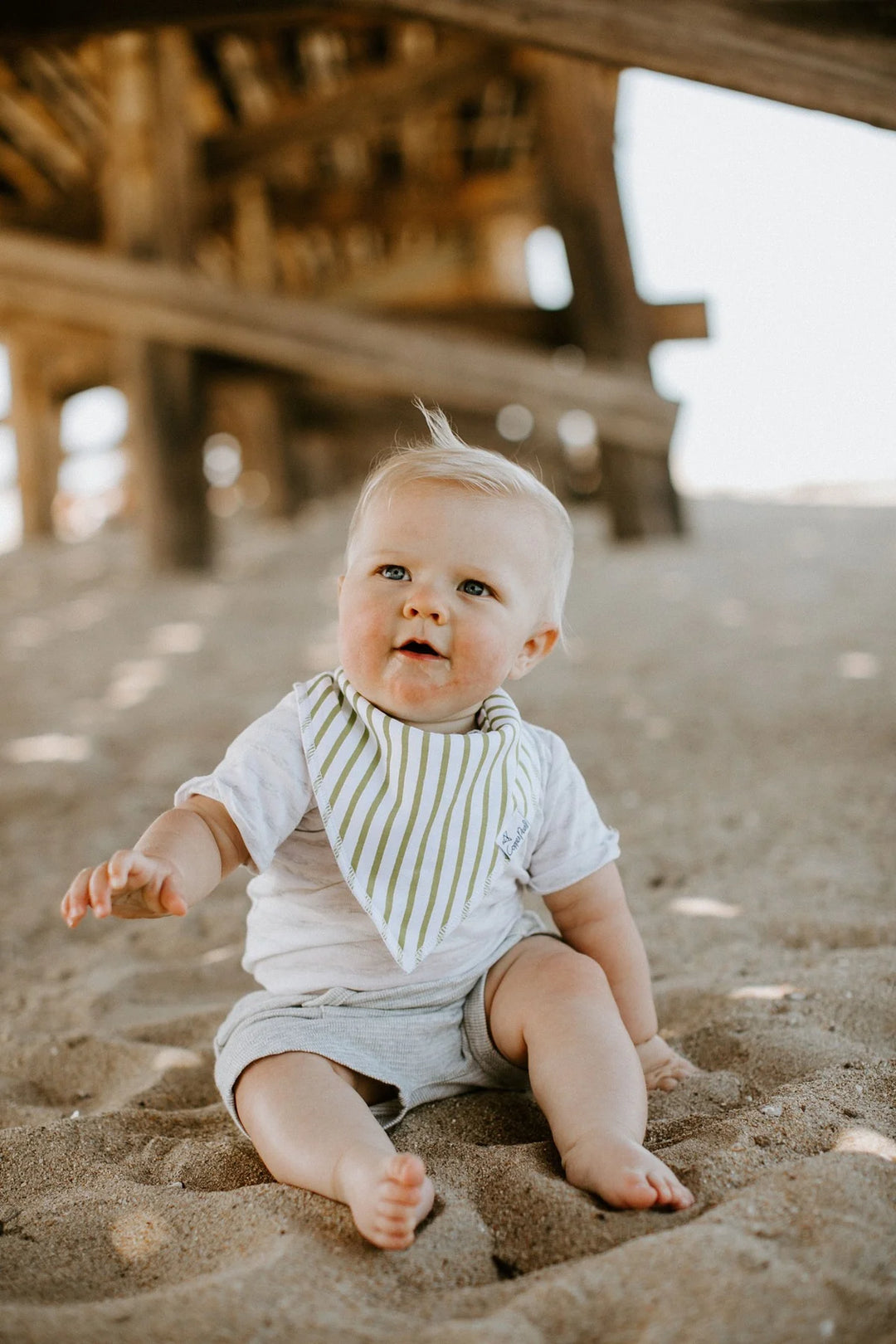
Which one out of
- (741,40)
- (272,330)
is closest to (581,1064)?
(741,40)

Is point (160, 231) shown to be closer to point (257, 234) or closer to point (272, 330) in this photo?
point (272, 330)

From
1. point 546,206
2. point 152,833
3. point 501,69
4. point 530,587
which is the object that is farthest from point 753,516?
point 152,833

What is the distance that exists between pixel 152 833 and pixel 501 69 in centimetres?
567

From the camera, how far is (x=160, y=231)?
5297 mm

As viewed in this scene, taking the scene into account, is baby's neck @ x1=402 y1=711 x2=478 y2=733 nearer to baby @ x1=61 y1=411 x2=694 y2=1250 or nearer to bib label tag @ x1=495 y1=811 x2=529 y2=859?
baby @ x1=61 y1=411 x2=694 y2=1250

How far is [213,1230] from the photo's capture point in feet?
3.74

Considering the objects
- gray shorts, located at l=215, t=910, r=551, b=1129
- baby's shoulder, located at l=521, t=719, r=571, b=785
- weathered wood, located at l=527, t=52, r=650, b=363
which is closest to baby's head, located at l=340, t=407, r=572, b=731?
baby's shoulder, located at l=521, t=719, r=571, b=785

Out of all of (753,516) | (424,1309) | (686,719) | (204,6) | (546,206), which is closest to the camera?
(424,1309)

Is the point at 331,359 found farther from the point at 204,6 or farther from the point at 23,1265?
the point at 23,1265

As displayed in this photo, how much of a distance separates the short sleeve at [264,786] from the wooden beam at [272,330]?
3841 mm

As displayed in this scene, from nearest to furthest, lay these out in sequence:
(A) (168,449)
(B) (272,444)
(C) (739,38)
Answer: (C) (739,38), (A) (168,449), (B) (272,444)

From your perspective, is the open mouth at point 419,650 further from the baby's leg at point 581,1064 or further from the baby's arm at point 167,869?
the baby's leg at point 581,1064

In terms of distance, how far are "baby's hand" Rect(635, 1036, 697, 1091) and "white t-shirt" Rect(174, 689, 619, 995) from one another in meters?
0.25

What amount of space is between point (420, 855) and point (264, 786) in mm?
220
